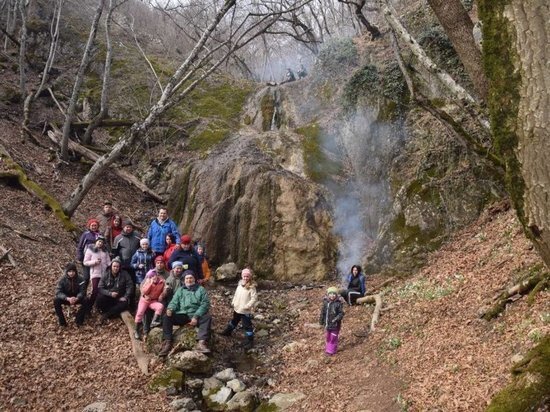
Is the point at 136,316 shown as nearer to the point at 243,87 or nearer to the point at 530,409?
the point at 530,409

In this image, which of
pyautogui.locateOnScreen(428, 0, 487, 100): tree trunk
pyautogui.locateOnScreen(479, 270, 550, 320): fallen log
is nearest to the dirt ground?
pyautogui.locateOnScreen(479, 270, 550, 320): fallen log

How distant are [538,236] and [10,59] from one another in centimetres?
2739

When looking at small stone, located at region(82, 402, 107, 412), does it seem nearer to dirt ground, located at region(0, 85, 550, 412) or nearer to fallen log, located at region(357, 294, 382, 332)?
dirt ground, located at region(0, 85, 550, 412)

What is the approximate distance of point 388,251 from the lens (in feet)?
42.9

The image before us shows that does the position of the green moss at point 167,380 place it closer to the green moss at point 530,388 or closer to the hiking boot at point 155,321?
the hiking boot at point 155,321

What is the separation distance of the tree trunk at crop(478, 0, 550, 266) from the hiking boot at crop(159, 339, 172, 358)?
294 inches

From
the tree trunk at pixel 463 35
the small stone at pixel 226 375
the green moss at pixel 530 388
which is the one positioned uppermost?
the tree trunk at pixel 463 35

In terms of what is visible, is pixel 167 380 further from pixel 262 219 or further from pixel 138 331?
pixel 262 219

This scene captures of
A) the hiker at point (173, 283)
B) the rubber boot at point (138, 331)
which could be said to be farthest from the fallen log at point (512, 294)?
the rubber boot at point (138, 331)

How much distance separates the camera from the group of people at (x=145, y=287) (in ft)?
30.5

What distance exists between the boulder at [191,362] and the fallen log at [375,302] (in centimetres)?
329

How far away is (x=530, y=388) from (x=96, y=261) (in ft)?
27.1

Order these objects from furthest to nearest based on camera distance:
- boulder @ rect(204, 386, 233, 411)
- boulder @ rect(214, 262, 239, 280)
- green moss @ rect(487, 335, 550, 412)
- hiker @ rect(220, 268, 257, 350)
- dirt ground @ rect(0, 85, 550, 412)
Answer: boulder @ rect(214, 262, 239, 280) < hiker @ rect(220, 268, 257, 350) < boulder @ rect(204, 386, 233, 411) < dirt ground @ rect(0, 85, 550, 412) < green moss @ rect(487, 335, 550, 412)

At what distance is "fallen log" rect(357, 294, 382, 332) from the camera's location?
9.66 metres
